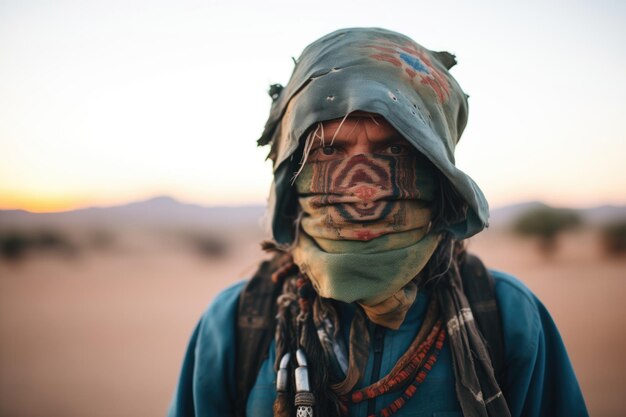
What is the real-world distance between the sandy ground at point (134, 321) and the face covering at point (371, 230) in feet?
1.72

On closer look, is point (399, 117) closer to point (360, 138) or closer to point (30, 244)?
point (360, 138)

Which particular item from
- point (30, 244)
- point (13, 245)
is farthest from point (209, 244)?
point (13, 245)

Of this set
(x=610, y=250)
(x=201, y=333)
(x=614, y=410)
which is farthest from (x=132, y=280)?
(x=610, y=250)

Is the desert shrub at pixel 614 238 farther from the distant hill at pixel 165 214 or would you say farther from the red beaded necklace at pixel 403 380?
the red beaded necklace at pixel 403 380

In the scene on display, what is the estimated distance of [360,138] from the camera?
1793 mm

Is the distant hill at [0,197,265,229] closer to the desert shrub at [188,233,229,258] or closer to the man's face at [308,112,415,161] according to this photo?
the desert shrub at [188,233,229,258]

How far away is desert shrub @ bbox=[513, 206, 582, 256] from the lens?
21.0 m

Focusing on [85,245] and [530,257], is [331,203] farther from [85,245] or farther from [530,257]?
[85,245]

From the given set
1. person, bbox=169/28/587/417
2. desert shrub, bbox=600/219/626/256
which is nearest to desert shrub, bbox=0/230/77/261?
person, bbox=169/28/587/417

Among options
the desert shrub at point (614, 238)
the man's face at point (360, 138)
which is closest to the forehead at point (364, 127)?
the man's face at point (360, 138)

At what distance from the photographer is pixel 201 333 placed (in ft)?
6.81

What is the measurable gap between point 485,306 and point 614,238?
862 inches

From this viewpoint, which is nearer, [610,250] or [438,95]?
[438,95]

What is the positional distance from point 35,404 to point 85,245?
15.3 metres
